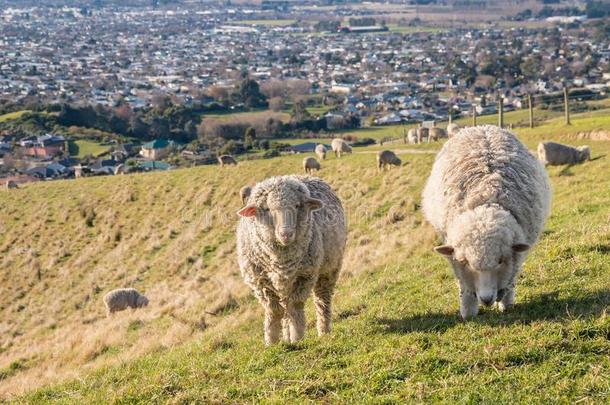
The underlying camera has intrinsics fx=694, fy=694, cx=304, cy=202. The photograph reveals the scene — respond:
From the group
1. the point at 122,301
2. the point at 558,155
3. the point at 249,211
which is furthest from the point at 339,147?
the point at 249,211

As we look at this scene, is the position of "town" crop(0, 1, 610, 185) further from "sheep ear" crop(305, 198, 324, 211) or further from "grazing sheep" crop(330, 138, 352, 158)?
"sheep ear" crop(305, 198, 324, 211)

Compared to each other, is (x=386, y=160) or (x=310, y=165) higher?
(x=386, y=160)

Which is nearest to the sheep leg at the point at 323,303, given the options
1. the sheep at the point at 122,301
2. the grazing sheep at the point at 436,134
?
the sheep at the point at 122,301

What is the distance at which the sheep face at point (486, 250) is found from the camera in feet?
21.3

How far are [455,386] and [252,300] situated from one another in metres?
7.30

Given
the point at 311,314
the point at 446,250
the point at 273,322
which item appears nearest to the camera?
the point at 446,250

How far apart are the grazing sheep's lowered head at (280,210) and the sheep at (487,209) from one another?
1.47 meters

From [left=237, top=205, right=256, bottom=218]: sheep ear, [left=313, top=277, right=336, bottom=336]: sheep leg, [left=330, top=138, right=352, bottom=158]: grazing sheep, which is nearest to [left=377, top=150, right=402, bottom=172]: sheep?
[left=330, top=138, right=352, bottom=158]: grazing sheep

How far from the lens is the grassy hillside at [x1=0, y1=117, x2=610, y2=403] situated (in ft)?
18.6

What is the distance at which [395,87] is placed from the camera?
98.8 meters

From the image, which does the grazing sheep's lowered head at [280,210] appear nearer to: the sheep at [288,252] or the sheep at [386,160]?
the sheep at [288,252]

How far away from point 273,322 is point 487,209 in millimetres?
2781

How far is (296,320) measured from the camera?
783 cm

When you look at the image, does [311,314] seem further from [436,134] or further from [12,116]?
[12,116]
